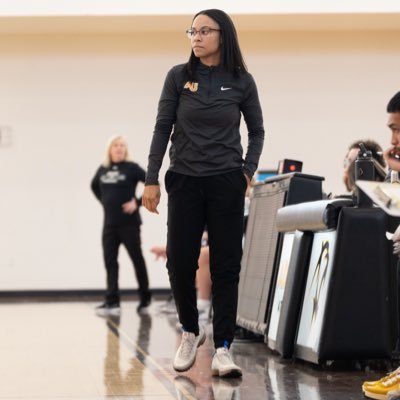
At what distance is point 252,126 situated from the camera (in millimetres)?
3760

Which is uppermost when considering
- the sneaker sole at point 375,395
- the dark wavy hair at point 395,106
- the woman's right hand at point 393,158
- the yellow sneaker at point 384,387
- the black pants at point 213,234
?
the dark wavy hair at point 395,106

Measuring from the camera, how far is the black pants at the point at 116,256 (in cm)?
793

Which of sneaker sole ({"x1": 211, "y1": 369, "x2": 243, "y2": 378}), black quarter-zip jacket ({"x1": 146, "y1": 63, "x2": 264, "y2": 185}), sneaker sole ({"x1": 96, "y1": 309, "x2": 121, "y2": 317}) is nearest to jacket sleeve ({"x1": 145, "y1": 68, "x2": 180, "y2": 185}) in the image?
black quarter-zip jacket ({"x1": 146, "y1": 63, "x2": 264, "y2": 185})

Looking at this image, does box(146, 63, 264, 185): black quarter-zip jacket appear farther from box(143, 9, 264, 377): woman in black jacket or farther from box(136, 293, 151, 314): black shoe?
box(136, 293, 151, 314): black shoe

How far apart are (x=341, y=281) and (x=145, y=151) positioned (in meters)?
6.78

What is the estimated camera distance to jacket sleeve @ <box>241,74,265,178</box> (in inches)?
144

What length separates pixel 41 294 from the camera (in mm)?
10305

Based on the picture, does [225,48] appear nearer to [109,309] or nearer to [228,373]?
[228,373]

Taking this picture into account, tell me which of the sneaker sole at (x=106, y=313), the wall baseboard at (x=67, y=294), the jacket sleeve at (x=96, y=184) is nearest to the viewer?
the sneaker sole at (x=106, y=313)

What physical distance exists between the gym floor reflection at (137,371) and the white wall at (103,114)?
4.23 meters

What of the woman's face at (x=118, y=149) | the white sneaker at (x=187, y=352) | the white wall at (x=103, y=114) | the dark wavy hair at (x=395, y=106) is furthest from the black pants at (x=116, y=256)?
the dark wavy hair at (x=395, y=106)

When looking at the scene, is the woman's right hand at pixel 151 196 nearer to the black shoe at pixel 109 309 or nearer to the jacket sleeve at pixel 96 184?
the black shoe at pixel 109 309

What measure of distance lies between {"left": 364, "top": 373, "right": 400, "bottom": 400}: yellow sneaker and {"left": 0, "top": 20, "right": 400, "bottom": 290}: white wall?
24.1 ft

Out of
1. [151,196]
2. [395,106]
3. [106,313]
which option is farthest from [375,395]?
[106,313]
